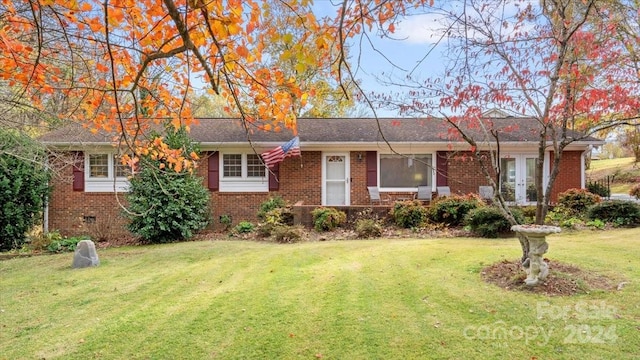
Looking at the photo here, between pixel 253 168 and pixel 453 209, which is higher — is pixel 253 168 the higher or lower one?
the higher one

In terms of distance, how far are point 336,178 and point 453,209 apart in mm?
4092

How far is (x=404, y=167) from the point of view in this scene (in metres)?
12.9

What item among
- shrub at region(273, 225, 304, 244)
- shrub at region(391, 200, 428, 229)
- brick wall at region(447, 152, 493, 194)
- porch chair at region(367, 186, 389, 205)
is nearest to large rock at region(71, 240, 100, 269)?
shrub at region(273, 225, 304, 244)

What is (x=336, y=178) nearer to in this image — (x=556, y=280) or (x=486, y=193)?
(x=486, y=193)

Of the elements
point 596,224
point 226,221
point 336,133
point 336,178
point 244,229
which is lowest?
point 244,229

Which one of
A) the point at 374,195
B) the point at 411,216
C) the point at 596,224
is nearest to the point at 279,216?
the point at 374,195

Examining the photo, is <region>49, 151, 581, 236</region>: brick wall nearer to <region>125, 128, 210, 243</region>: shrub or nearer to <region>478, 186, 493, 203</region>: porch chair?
<region>478, 186, 493, 203</region>: porch chair

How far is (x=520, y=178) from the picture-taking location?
12836mm

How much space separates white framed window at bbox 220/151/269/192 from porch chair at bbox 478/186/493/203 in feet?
22.7

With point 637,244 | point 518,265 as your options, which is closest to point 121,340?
point 518,265

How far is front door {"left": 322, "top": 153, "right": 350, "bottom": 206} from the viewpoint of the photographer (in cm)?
1273

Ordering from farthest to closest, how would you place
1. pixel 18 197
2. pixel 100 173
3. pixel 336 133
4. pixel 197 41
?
pixel 336 133 < pixel 100 173 < pixel 18 197 < pixel 197 41

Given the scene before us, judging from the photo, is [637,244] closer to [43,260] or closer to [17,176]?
[43,260]

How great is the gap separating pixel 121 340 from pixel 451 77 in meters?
6.13
